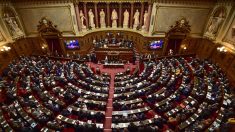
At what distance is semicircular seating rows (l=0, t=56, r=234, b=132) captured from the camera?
16328 millimetres

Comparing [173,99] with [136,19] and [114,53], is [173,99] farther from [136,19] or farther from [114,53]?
[136,19]

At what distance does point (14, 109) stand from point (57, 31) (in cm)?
1652

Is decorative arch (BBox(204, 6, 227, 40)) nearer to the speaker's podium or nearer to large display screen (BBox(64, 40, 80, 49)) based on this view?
the speaker's podium

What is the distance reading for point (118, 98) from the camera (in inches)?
793

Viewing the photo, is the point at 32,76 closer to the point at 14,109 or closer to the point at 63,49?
the point at 14,109

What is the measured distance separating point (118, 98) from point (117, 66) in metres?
9.46

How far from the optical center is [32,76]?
76.0ft

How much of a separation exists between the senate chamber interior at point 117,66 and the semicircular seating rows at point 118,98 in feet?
0.32

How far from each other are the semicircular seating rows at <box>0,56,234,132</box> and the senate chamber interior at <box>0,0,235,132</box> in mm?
98

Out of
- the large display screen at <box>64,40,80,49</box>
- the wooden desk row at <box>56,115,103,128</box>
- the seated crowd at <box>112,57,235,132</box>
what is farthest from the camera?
the large display screen at <box>64,40,80,49</box>

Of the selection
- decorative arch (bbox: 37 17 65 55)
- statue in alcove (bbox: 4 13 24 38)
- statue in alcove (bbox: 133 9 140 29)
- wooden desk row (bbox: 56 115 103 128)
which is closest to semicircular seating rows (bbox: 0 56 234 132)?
wooden desk row (bbox: 56 115 103 128)

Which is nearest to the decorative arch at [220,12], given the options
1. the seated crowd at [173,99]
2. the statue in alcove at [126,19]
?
the seated crowd at [173,99]

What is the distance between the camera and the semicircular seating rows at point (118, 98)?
16.3 meters

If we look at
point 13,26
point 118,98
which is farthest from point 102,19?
point 118,98
